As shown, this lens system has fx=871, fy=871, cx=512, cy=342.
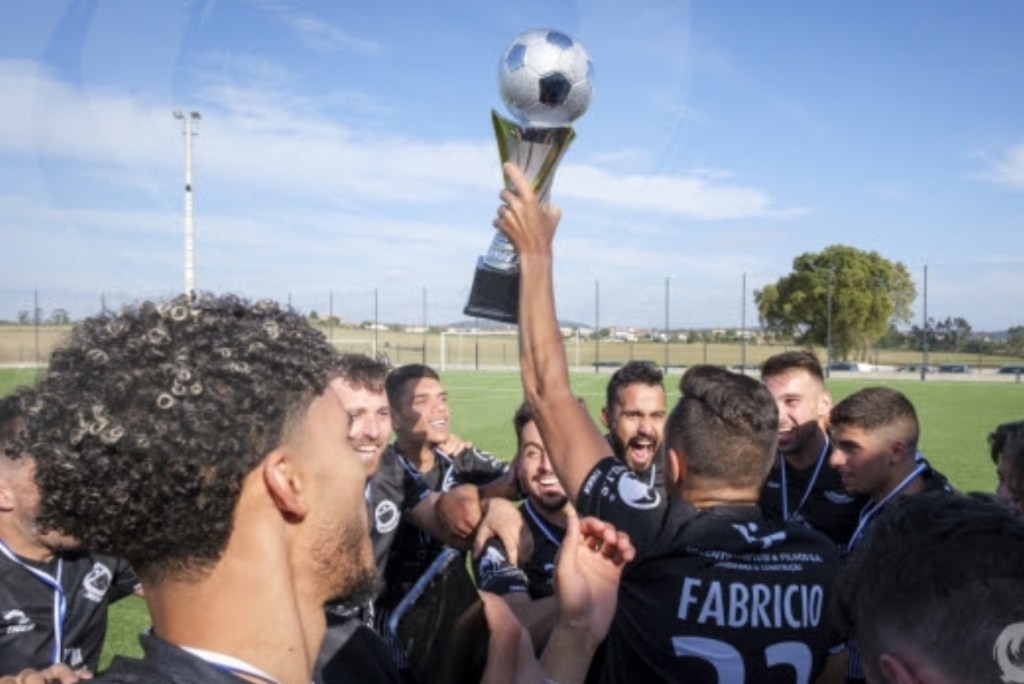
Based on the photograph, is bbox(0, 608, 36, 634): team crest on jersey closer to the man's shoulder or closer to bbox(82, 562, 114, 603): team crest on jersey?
bbox(82, 562, 114, 603): team crest on jersey

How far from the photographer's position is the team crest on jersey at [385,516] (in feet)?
14.2

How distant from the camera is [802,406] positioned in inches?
220

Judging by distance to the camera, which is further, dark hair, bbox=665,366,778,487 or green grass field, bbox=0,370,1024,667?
green grass field, bbox=0,370,1024,667

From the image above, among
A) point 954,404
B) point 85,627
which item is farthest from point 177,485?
point 954,404

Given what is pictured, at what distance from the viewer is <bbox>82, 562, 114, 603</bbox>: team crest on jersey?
397cm

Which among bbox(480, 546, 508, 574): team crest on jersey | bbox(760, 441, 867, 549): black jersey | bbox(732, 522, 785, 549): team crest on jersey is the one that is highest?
bbox(732, 522, 785, 549): team crest on jersey

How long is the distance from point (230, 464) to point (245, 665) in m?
0.35

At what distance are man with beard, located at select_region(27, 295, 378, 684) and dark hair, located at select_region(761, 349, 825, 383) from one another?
467 cm

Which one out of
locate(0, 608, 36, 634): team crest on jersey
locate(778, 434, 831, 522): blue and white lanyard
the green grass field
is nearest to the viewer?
locate(0, 608, 36, 634): team crest on jersey

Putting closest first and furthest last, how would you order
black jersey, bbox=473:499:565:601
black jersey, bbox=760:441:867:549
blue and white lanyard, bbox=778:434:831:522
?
black jersey, bbox=473:499:565:601, black jersey, bbox=760:441:867:549, blue and white lanyard, bbox=778:434:831:522

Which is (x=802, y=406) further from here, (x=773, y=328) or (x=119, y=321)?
(x=773, y=328)

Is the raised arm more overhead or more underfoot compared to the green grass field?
more overhead

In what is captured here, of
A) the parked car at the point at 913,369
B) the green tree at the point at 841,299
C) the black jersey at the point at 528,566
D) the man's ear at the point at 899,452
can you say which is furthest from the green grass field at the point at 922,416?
the green tree at the point at 841,299

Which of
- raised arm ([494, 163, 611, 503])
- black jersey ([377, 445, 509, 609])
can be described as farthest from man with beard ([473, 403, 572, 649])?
black jersey ([377, 445, 509, 609])
